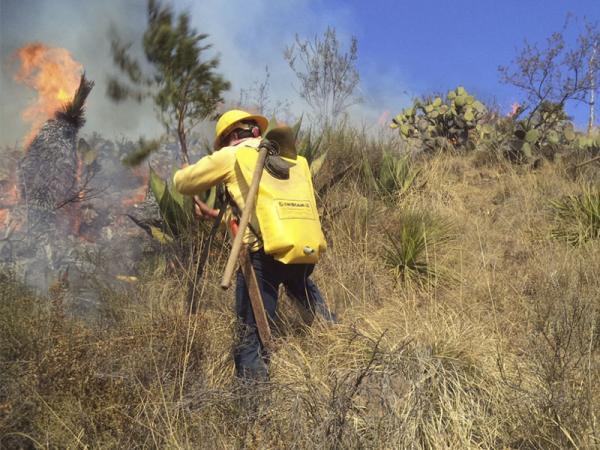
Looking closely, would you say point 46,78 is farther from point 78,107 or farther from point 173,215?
point 173,215

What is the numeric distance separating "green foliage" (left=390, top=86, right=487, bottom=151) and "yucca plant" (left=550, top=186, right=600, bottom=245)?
3.54 meters

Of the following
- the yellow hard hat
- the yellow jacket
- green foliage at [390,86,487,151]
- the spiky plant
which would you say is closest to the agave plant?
the spiky plant

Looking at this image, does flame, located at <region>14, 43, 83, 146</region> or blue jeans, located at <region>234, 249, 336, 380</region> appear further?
flame, located at <region>14, 43, 83, 146</region>

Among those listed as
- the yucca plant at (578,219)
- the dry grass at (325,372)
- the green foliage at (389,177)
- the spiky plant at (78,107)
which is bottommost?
the dry grass at (325,372)

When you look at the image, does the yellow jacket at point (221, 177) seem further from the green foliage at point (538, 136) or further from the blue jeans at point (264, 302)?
the green foliage at point (538, 136)

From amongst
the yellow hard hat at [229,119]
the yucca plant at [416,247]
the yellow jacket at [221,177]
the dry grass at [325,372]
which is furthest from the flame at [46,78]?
the yucca plant at [416,247]

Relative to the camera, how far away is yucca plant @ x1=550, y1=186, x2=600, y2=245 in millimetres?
5566

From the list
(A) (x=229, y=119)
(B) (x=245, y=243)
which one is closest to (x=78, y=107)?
(A) (x=229, y=119)

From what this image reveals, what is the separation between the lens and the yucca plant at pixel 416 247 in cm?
505

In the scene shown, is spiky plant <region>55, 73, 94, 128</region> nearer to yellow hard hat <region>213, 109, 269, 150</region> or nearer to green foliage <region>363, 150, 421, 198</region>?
yellow hard hat <region>213, 109, 269, 150</region>

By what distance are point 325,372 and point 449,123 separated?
313 inches

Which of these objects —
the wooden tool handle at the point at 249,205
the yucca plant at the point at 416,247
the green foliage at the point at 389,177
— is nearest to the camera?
the wooden tool handle at the point at 249,205

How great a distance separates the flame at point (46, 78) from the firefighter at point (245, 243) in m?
2.90

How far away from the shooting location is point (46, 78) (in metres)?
5.42
